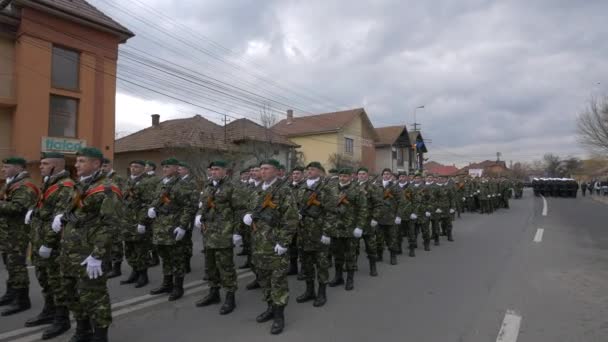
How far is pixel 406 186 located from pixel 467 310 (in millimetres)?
4660

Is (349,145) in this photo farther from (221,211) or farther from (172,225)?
(221,211)

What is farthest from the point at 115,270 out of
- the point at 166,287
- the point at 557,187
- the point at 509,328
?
the point at 557,187

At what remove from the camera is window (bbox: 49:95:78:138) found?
47.8ft

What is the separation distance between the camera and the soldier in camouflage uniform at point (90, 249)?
3773 mm

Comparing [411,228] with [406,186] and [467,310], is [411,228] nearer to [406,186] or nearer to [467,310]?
[406,186]

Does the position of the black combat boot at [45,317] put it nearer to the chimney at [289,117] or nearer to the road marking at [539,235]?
the road marking at [539,235]

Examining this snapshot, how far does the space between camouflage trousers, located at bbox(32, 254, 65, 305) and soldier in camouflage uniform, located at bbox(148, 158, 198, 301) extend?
52.7 inches

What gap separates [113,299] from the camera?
217 inches

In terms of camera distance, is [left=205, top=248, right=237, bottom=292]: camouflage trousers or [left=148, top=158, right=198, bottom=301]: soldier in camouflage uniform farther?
[left=148, top=158, right=198, bottom=301]: soldier in camouflage uniform

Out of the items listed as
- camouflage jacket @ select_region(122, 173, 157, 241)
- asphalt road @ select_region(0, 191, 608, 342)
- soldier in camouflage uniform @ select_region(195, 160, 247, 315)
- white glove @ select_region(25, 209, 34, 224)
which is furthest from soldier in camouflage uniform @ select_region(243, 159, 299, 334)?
white glove @ select_region(25, 209, 34, 224)

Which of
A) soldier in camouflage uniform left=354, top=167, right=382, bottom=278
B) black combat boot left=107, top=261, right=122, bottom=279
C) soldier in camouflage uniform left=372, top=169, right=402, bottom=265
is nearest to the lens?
black combat boot left=107, top=261, right=122, bottom=279

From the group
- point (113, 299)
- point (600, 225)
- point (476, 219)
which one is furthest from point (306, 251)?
point (600, 225)

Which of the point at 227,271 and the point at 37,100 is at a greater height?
the point at 37,100

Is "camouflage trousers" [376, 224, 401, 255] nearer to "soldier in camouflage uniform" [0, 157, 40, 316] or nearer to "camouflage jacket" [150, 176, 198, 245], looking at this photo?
"camouflage jacket" [150, 176, 198, 245]
